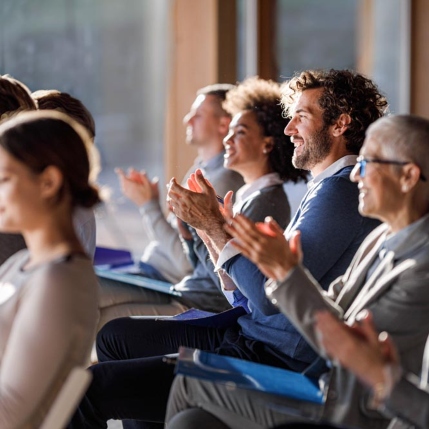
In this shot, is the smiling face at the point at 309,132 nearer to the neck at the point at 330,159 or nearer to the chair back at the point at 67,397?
the neck at the point at 330,159

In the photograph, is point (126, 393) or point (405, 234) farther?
point (126, 393)

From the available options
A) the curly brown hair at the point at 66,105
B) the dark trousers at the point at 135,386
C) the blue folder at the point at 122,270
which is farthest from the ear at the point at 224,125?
the dark trousers at the point at 135,386

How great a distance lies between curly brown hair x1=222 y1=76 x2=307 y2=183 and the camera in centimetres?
338

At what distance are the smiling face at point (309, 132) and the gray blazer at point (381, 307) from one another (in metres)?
0.80

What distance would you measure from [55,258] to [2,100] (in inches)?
47.2

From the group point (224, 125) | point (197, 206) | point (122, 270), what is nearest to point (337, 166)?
point (197, 206)

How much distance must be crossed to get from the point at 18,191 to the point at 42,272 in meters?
0.16

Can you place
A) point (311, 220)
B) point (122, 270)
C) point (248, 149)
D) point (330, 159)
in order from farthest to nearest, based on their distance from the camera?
point (122, 270) < point (248, 149) < point (330, 159) < point (311, 220)

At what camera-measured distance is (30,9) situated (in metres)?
5.11

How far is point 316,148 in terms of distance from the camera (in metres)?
2.71

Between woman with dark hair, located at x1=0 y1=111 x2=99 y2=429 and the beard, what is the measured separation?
974mm

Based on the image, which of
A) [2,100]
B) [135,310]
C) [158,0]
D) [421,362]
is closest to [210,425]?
[421,362]

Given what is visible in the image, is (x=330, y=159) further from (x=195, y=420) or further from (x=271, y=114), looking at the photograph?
(x=195, y=420)

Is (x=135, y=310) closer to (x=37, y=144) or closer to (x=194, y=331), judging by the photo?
(x=194, y=331)
